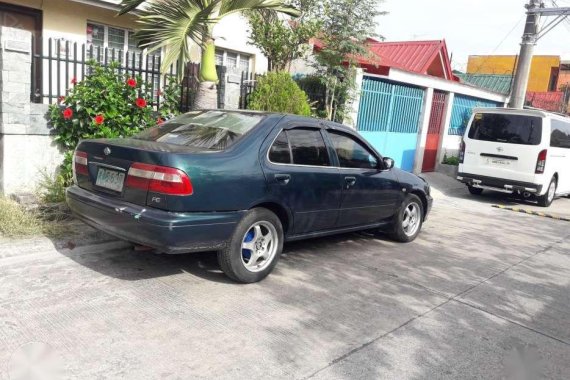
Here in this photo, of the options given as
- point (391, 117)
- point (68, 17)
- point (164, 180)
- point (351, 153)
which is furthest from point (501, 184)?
point (68, 17)

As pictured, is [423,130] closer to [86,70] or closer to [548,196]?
[548,196]

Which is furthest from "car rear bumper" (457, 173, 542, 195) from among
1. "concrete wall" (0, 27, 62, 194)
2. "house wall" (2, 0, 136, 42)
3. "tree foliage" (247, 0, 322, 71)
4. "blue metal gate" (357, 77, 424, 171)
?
"concrete wall" (0, 27, 62, 194)

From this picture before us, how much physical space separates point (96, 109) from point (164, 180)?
322 cm

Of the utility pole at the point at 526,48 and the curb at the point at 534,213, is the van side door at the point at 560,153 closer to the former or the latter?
the curb at the point at 534,213

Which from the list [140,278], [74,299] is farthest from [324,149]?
[74,299]

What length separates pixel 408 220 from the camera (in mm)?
6797

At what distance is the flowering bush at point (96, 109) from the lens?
6.62 m

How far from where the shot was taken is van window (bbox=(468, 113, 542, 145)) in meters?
10.7

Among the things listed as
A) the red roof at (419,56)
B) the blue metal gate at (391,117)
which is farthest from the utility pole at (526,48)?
the red roof at (419,56)

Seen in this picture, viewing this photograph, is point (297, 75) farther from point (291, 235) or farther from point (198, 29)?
point (291, 235)

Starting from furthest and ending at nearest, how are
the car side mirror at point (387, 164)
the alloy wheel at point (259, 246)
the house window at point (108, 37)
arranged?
the house window at point (108, 37) < the car side mirror at point (387, 164) < the alloy wheel at point (259, 246)

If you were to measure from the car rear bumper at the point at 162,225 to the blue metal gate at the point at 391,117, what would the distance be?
789 centimetres

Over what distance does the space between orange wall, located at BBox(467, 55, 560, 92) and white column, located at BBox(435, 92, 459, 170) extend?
79.9 ft

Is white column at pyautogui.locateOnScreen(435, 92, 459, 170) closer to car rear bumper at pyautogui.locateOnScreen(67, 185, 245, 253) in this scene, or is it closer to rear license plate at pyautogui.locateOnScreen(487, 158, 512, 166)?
rear license plate at pyautogui.locateOnScreen(487, 158, 512, 166)
